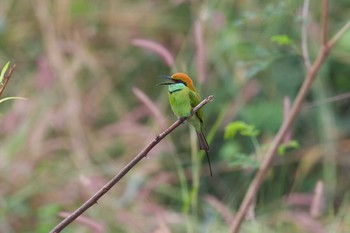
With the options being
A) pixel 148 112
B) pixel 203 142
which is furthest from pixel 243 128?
pixel 148 112

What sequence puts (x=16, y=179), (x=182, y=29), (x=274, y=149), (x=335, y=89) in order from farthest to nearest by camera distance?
(x=182, y=29) → (x=335, y=89) → (x=16, y=179) → (x=274, y=149)

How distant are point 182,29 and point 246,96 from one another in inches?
34.6

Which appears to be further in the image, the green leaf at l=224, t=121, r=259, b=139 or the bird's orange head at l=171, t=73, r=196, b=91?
the green leaf at l=224, t=121, r=259, b=139

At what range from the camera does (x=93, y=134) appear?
3189mm

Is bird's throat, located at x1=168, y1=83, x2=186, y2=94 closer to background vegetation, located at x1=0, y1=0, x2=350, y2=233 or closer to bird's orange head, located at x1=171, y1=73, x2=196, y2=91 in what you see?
bird's orange head, located at x1=171, y1=73, x2=196, y2=91

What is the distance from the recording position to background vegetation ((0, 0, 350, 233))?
262 centimetres

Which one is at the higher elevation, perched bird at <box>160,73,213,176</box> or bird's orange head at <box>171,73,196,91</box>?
bird's orange head at <box>171,73,196,91</box>

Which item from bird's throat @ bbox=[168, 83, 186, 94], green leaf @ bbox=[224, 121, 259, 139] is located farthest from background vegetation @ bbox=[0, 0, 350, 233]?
bird's throat @ bbox=[168, 83, 186, 94]

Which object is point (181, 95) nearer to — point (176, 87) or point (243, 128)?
point (176, 87)

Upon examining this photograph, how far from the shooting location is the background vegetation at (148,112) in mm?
2623

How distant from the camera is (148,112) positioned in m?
3.07

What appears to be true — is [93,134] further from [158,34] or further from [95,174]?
[158,34]

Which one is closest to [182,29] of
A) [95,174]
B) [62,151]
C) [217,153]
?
[217,153]

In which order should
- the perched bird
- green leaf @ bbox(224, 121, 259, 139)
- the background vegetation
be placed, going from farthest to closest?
the background vegetation → green leaf @ bbox(224, 121, 259, 139) → the perched bird
